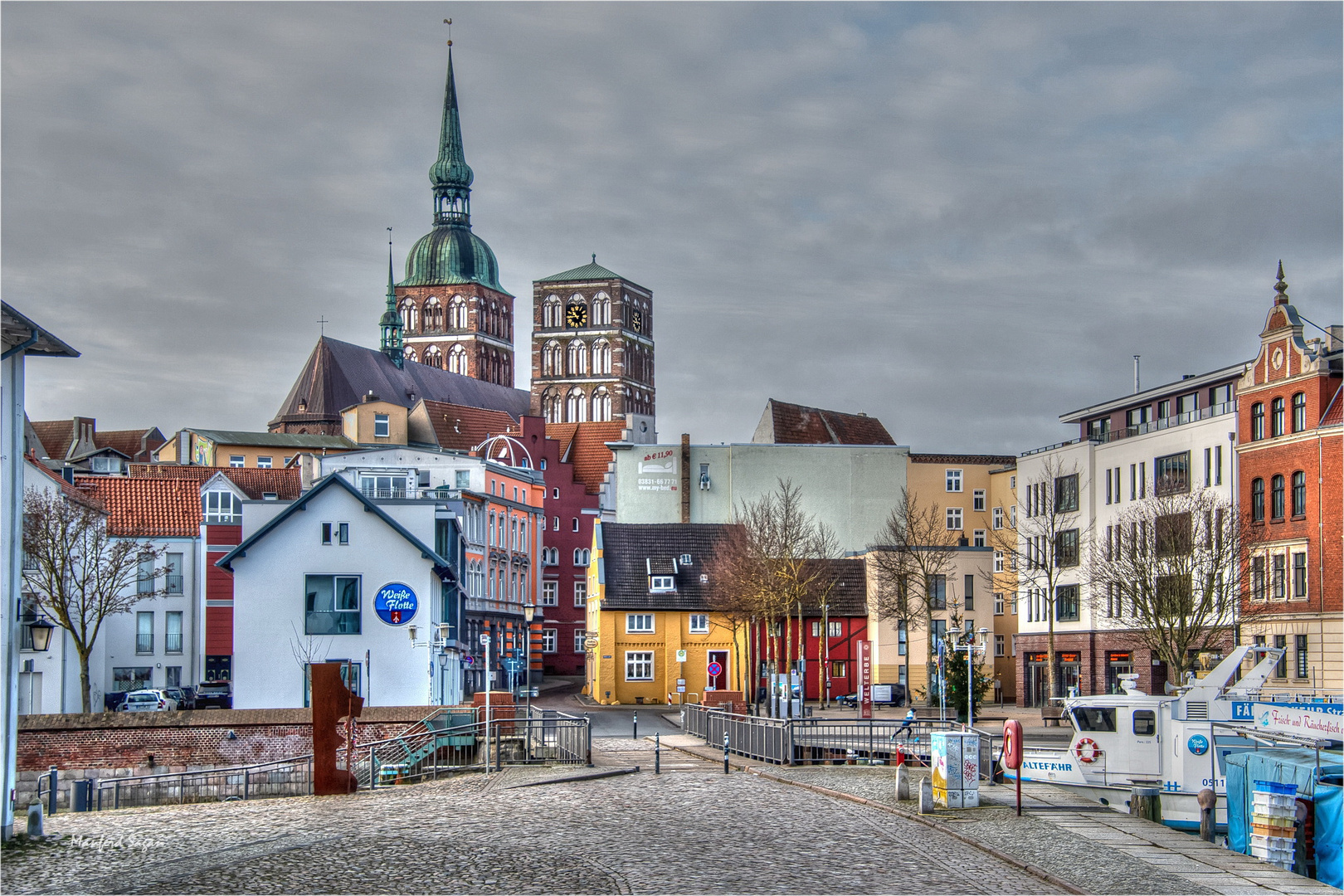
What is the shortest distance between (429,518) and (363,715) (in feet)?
71.6

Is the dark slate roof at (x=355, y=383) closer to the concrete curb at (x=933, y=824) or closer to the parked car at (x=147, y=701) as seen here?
the parked car at (x=147, y=701)

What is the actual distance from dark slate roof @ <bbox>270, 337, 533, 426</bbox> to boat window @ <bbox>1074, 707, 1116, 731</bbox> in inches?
4307

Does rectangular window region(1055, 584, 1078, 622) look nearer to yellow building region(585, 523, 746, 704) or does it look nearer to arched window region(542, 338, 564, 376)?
yellow building region(585, 523, 746, 704)

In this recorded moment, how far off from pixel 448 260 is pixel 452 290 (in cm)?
422

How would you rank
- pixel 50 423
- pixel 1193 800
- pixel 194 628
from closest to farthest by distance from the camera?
pixel 1193 800
pixel 194 628
pixel 50 423

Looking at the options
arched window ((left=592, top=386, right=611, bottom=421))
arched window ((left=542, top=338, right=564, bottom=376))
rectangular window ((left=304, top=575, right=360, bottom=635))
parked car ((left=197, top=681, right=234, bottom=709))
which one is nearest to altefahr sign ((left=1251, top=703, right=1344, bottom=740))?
rectangular window ((left=304, top=575, right=360, bottom=635))

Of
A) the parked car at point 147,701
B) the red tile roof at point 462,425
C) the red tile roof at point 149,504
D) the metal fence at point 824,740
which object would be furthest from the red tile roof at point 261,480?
the red tile roof at point 462,425

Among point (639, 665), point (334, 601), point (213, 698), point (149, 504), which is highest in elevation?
point (149, 504)

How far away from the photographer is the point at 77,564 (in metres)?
61.9

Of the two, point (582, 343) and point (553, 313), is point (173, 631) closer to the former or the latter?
A: point (582, 343)

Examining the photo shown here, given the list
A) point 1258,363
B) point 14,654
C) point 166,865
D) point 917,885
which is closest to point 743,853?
point 917,885

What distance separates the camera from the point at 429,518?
6134 cm

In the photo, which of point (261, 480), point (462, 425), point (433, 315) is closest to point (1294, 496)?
point (261, 480)

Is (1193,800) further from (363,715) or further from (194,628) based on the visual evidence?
(194,628)
